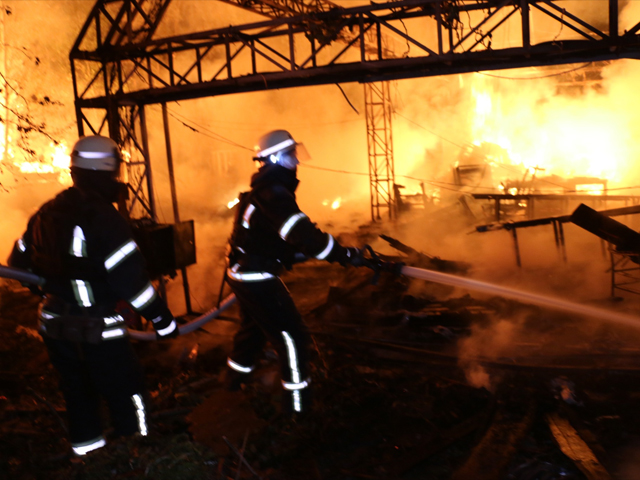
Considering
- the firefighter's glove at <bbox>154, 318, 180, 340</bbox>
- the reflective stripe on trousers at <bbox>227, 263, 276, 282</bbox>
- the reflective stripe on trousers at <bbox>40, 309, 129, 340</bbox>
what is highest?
the reflective stripe on trousers at <bbox>227, 263, 276, 282</bbox>

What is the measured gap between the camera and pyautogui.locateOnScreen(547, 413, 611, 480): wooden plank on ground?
328cm

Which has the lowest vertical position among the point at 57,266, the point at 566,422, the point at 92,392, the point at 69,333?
the point at 566,422

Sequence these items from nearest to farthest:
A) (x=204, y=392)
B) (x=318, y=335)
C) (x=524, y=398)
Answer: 1. (x=524, y=398)
2. (x=204, y=392)
3. (x=318, y=335)

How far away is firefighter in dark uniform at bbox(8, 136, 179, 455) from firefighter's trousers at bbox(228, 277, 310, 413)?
84cm

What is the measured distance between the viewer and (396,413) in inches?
168

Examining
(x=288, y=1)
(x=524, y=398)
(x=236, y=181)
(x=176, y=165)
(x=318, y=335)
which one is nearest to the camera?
(x=524, y=398)

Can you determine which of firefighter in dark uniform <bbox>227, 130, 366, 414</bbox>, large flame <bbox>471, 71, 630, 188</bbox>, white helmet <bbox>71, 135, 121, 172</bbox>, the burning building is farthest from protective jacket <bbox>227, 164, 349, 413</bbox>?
large flame <bbox>471, 71, 630, 188</bbox>

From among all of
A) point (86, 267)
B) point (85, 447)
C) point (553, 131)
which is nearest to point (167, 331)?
point (86, 267)

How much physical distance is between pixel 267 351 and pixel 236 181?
66.7 ft

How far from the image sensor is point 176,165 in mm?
22734

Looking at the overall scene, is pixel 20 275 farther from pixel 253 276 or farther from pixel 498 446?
pixel 498 446

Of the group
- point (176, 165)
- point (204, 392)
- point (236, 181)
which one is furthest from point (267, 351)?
point (236, 181)

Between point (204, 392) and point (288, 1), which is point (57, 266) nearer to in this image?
point (204, 392)

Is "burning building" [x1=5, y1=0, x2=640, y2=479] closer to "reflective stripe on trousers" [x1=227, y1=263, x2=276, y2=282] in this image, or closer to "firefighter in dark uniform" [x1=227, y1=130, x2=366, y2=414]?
"firefighter in dark uniform" [x1=227, y1=130, x2=366, y2=414]
